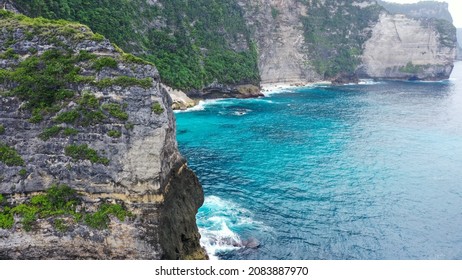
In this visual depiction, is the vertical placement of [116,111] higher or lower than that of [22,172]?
higher

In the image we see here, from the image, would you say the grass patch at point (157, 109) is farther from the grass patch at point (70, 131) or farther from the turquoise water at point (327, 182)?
the turquoise water at point (327, 182)

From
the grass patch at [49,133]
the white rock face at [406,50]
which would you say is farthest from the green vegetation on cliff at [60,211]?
the white rock face at [406,50]

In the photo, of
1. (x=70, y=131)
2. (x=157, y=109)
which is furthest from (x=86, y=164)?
(x=157, y=109)

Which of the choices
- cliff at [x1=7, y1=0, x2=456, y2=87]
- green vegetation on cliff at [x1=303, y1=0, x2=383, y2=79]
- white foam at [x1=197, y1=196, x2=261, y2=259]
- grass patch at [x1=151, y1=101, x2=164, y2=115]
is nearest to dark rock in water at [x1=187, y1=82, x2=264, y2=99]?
cliff at [x1=7, y1=0, x2=456, y2=87]

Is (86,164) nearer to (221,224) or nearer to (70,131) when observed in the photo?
(70,131)

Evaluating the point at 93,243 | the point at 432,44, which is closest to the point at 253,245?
the point at 93,243

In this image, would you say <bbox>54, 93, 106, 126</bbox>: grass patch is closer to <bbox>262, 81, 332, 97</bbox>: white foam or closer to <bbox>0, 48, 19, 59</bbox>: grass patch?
<bbox>0, 48, 19, 59</bbox>: grass patch

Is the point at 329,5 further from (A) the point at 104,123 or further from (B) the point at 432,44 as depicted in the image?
(A) the point at 104,123

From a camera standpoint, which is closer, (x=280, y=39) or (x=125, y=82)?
(x=125, y=82)
